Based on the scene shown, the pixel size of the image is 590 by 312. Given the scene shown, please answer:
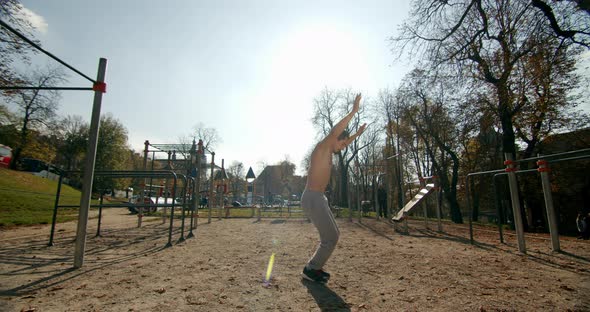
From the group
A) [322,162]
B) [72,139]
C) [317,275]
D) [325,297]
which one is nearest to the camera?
[325,297]

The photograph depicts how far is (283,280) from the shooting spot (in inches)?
126

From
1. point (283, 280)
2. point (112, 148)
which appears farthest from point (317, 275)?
point (112, 148)

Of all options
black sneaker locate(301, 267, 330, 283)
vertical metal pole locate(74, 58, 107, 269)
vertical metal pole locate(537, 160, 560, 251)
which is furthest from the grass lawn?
vertical metal pole locate(537, 160, 560, 251)

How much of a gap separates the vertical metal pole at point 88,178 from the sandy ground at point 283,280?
26cm

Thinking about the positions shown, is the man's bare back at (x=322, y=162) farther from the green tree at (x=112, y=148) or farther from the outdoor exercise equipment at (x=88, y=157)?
the green tree at (x=112, y=148)

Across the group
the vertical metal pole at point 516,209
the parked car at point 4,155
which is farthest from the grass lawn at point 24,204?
the vertical metal pole at point 516,209

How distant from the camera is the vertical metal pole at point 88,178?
11.6 ft

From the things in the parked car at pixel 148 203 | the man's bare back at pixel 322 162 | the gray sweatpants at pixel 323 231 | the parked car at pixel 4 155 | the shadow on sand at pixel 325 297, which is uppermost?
the parked car at pixel 4 155

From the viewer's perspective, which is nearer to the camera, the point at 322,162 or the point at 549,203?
the point at 322,162

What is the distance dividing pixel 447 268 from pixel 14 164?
4070 centimetres

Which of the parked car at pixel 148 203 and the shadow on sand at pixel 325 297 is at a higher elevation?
the parked car at pixel 148 203

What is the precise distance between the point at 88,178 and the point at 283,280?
2.98 metres

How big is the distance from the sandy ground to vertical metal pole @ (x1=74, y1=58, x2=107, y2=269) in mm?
261

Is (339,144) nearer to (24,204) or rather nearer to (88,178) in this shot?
(88,178)
